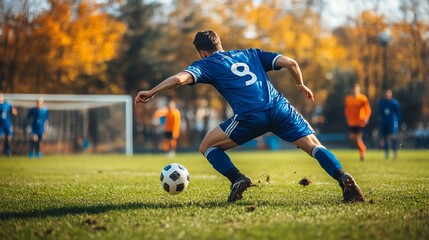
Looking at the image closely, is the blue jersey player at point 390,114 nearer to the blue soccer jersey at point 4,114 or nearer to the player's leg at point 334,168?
the player's leg at point 334,168

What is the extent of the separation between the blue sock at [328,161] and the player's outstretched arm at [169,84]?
1.59 meters

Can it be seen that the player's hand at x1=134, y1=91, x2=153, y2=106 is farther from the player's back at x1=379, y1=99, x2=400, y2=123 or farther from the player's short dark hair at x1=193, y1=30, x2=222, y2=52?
the player's back at x1=379, y1=99, x2=400, y2=123

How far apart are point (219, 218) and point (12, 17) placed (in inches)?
941

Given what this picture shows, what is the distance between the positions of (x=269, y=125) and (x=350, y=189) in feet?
3.62

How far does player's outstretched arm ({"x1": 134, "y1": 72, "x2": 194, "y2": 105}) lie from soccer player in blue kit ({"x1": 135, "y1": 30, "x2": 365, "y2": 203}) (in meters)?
0.02

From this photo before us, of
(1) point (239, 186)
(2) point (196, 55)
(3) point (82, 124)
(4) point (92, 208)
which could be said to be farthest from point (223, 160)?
(2) point (196, 55)

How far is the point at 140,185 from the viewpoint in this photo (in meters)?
8.27

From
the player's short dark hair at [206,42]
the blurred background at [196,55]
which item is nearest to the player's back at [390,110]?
the blurred background at [196,55]

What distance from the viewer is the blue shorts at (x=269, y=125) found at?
585cm

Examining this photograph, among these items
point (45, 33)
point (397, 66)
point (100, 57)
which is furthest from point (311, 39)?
point (45, 33)

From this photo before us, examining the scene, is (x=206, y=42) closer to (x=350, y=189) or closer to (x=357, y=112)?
(x=350, y=189)

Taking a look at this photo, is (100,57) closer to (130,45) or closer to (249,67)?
(130,45)

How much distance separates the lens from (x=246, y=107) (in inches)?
230

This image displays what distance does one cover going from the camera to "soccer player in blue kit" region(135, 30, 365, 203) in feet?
19.1
